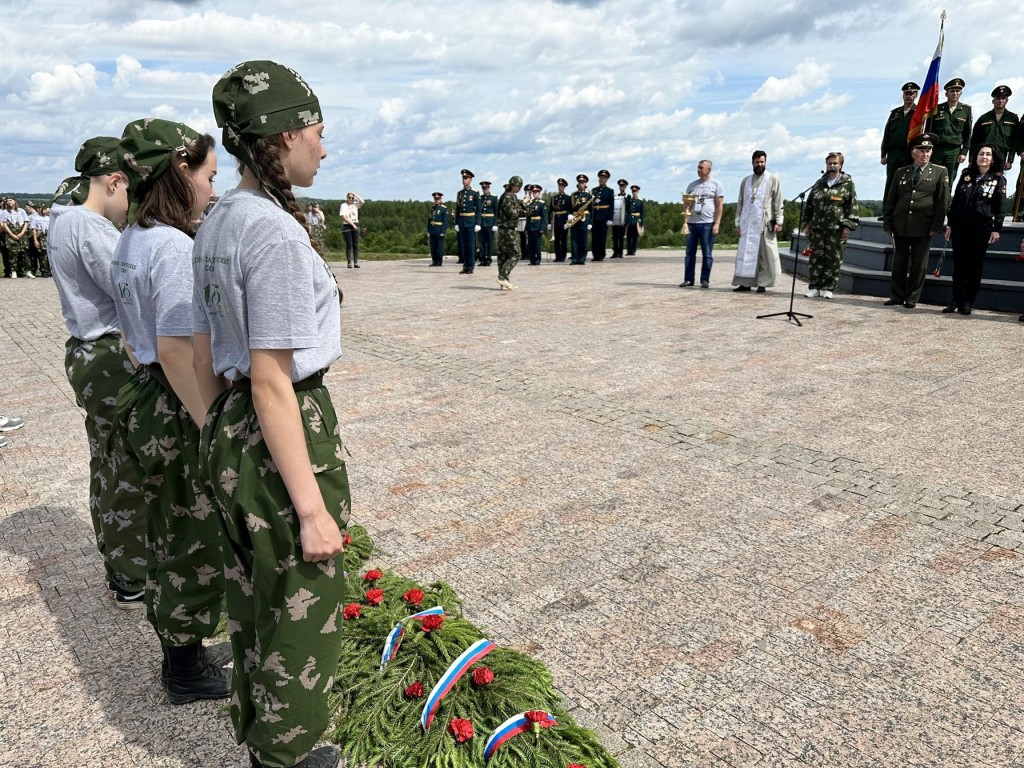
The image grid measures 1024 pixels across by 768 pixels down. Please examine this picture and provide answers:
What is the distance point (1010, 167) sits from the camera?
11.5 meters

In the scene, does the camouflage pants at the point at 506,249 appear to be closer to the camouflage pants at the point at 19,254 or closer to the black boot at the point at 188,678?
the black boot at the point at 188,678

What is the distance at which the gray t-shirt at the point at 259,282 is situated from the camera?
5.52 feet

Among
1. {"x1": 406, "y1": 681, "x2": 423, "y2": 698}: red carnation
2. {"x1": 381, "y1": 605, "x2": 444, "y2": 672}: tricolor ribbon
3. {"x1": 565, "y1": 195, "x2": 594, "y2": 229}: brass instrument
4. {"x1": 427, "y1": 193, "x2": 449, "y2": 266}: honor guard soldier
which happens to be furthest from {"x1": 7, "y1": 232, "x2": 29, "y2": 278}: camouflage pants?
{"x1": 406, "y1": 681, "x2": 423, "y2": 698}: red carnation

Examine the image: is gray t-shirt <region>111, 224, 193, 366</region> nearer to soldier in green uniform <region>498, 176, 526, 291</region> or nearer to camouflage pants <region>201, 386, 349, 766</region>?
camouflage pants <region>201, 386, 349, 766</region>

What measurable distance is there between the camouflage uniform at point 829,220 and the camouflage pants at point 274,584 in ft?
34.6

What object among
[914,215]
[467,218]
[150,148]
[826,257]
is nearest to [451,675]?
[150,148]

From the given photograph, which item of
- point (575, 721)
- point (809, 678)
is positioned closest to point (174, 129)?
point (575, 721)

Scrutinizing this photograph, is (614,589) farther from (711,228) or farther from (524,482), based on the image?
(711,228)

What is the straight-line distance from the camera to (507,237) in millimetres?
13867

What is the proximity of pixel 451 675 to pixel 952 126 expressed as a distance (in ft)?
39.7

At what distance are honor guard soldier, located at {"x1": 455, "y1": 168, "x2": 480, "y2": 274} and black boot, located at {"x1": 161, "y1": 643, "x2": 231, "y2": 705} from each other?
15359 millimetres

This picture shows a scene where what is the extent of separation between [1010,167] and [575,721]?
12.3 meters

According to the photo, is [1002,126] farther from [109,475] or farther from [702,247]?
[109,475]

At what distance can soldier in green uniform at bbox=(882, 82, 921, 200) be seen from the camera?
11.9 metres
